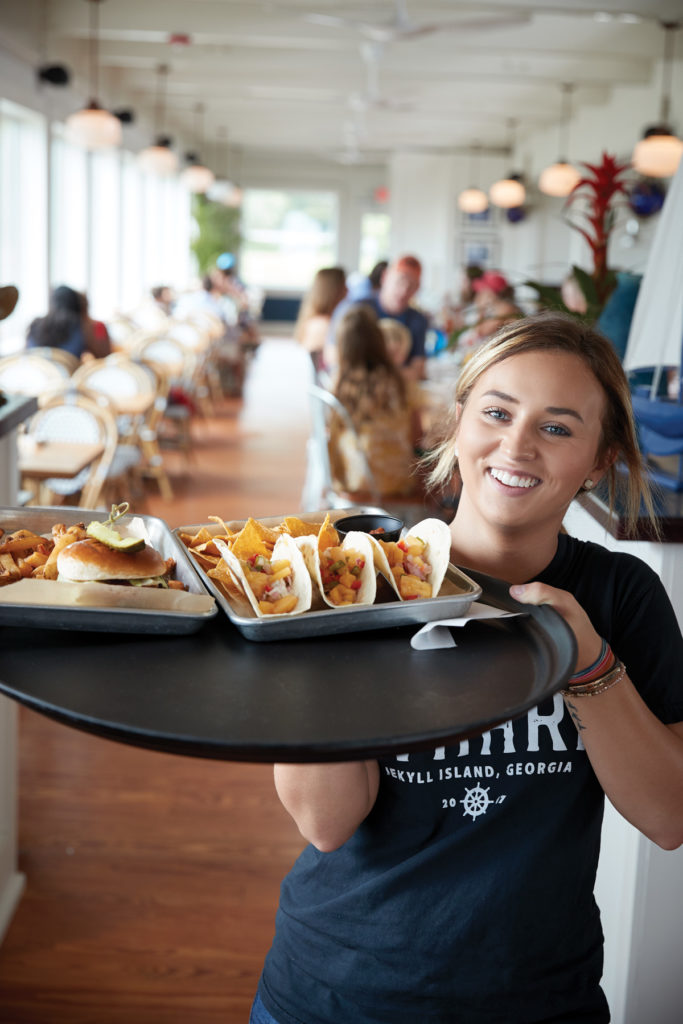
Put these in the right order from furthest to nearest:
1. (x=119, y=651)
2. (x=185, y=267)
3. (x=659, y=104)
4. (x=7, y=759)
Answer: (x=185, y=267) → (x=659, y=104) → (x=7, y=759) → (x=119, y=651)

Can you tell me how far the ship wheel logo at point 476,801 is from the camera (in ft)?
3.56

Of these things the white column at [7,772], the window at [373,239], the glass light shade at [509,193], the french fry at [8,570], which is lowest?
the white column at [7,772]

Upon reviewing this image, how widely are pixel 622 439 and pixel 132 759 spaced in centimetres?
233

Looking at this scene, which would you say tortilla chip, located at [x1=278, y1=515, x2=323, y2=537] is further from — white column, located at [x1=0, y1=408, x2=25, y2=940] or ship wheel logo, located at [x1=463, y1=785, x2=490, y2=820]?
white column, located at [x1=0, y1=408, x2=25, y2=940]

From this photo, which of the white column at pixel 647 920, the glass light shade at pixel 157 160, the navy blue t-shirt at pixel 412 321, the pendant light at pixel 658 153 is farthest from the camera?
the glass light shade at pixel 157 160

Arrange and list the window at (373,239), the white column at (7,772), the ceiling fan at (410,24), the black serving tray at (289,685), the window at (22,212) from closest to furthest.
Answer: the black serving tray at (289,685)
the white column at (7,772)
the ceiling fan at (410,24)
the window at (22,212)
the window at (373,239)

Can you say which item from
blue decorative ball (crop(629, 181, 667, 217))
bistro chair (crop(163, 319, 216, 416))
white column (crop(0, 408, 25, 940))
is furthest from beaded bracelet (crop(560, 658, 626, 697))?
blue decorative ball (crop(629, 181, 667, 217))

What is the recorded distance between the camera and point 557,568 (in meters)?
1.21

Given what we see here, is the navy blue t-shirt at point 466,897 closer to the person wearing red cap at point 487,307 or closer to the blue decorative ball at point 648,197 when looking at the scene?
the person wearing red cap at point 487,307

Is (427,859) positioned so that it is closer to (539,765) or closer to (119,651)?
(539,765)

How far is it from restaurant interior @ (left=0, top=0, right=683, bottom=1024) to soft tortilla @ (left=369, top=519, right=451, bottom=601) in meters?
0.26

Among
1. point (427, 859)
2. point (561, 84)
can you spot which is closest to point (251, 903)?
point (427, 859)

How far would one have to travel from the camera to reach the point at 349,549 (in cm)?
97

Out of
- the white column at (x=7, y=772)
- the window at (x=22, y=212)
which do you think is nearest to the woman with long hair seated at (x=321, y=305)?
the window at (x=22, y=212)
